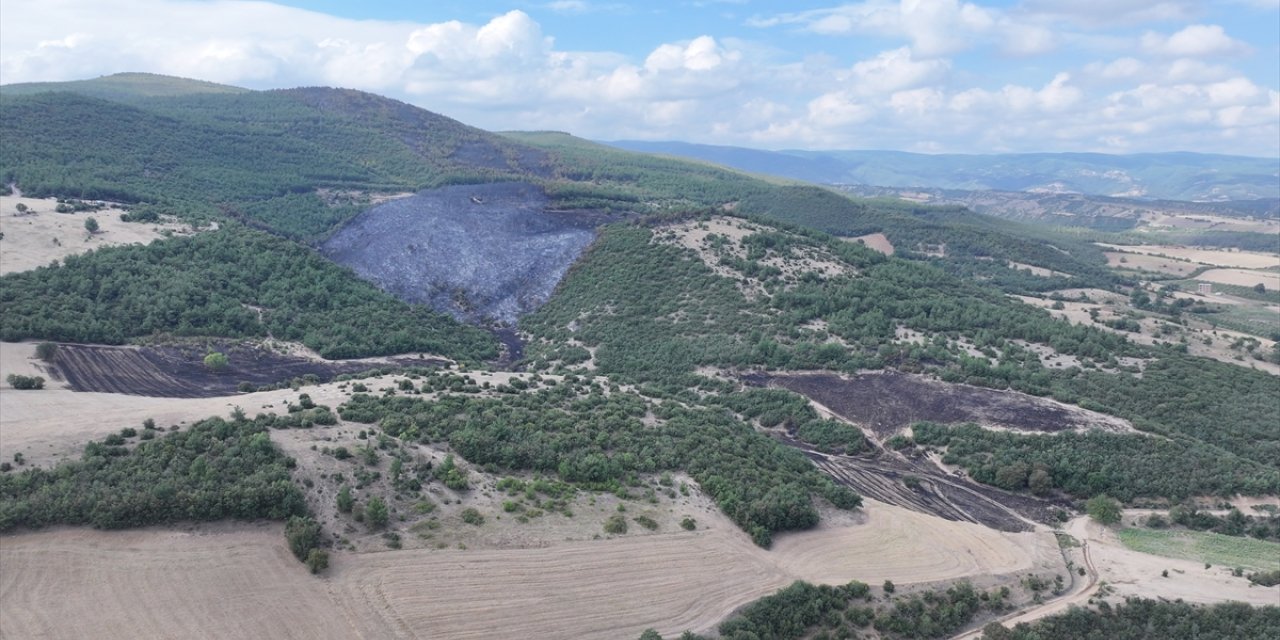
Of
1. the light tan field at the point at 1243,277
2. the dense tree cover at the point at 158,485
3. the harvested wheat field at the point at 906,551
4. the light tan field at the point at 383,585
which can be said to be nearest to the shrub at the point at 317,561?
the light tan field at the point at 383,585

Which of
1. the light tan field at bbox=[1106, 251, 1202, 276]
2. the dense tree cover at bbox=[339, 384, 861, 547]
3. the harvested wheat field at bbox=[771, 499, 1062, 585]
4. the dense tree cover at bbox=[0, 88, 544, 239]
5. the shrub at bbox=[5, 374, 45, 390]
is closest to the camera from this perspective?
the harvested wheat field at bbox=[771, 499, 1062, 585]

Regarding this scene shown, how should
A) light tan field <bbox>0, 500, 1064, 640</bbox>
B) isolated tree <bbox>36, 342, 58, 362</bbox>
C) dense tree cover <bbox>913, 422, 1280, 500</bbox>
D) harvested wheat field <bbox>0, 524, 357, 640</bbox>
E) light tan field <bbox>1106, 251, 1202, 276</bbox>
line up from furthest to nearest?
light tan field <bbox>1106, 251, 1202, 276</bbox>, isolated tree <bbox>36, 342, 58, 362</bbox>, dense tree cover <bbox>913, 422, 1280, 500</bbox>, light tan field <bbox>0, 500, 1064, 640</bbox>, harvested wheat field <bbox>0, 524, 357, 640</bbox>

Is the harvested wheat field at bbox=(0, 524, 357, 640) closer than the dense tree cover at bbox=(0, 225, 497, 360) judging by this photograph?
Yes

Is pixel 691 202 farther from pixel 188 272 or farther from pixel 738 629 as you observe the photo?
pixel 738 629

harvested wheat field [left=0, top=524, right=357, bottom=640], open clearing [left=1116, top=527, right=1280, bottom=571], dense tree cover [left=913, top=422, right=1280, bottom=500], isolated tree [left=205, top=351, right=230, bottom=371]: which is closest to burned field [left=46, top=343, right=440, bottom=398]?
isolated tree [left=205, top=351, right=230, bottom=371]

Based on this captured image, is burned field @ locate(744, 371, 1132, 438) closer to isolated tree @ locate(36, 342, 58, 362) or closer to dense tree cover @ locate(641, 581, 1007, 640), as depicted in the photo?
dense tree cover @ locate(641, 581, 1007, 640)

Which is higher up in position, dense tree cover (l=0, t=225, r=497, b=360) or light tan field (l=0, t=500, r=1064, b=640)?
dense tree cover (l=0, t=225, r=497, b=360)

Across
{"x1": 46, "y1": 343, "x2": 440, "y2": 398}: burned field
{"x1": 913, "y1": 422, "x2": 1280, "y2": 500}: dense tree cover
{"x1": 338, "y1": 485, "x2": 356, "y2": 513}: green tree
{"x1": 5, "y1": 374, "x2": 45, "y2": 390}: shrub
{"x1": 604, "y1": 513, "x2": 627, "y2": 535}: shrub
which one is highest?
{"x1": 5, "y1": 374, "x2": 45, "y2": 390}: shrub

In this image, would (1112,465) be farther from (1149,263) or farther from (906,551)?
(1149,263)
